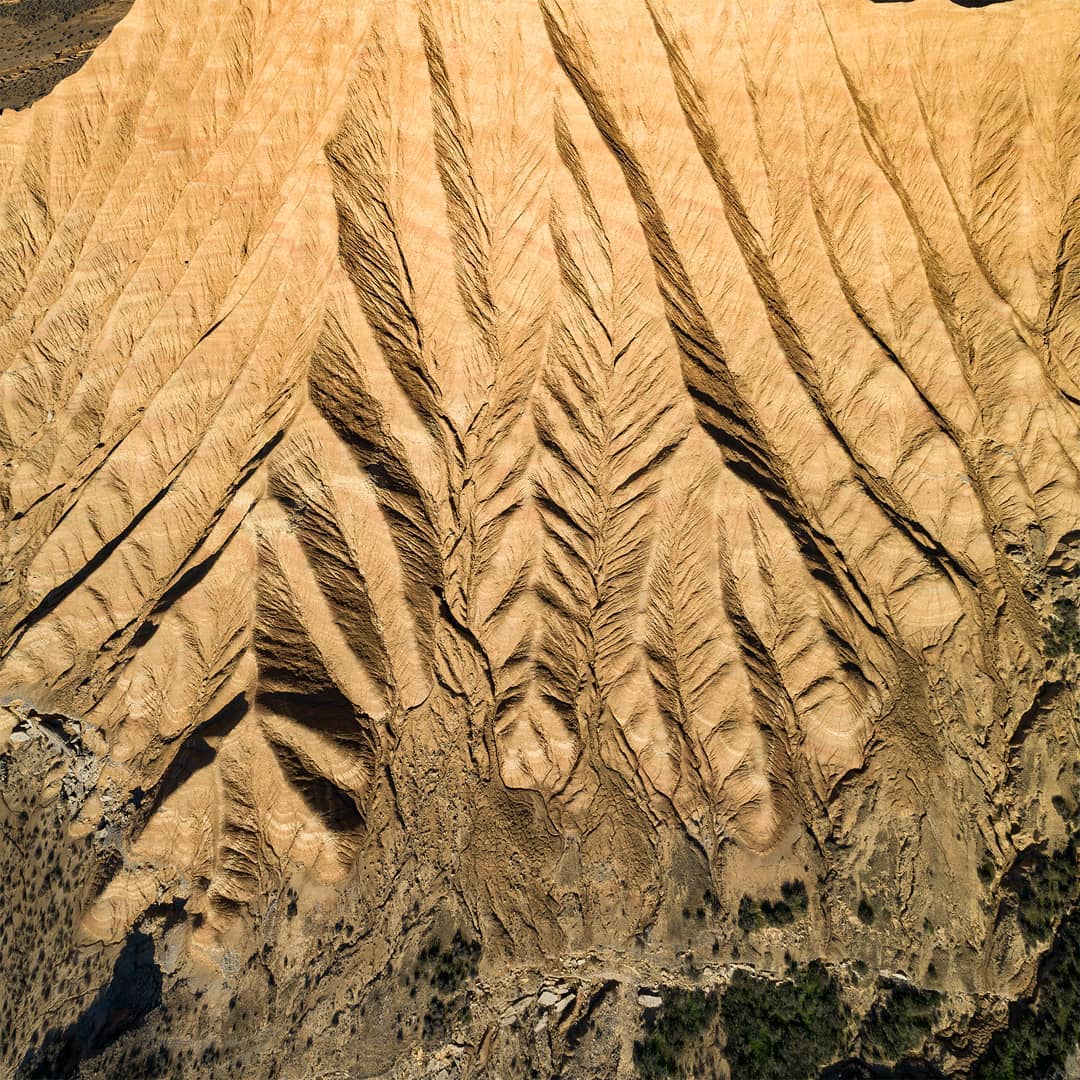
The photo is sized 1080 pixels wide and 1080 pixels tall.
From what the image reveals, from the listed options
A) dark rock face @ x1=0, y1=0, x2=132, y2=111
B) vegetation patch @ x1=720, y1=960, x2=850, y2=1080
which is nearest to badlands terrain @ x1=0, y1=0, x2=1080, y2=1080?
vegetation patch @ x1=720, y1=960, x2=850, y2=1080

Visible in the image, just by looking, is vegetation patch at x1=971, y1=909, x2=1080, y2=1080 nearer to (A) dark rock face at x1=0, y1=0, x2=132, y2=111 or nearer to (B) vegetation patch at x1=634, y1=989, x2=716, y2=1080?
(B) vegetation patch at x1=634, y1=989, x2=716, y2=1080

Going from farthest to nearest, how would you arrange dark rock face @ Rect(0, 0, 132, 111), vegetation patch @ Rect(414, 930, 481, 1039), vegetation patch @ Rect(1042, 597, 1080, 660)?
dark rock face @ Rect(0, 0, 132, 111)
vegetation patch @ Rect(1042, 597, 1080, 660)
vegetation patch @ Rect(414, 930, 481, 1039)

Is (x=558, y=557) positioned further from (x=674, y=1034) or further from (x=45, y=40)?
(x=45, y=40)

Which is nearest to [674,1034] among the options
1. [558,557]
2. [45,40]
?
[558,557]

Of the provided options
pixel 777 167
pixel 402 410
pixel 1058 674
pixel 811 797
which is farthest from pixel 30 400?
pixel 1058 674

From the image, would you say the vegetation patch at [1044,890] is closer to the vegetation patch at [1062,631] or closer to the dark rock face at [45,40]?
the vegetation patch at [1062,631]

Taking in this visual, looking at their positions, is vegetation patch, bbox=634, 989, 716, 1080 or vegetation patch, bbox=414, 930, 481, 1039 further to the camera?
vegetation patch, bbox=414, 930, 481, 1039

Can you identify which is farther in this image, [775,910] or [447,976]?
[775,910]

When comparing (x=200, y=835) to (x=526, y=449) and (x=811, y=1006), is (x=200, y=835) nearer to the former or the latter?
(x=526, y=449)
